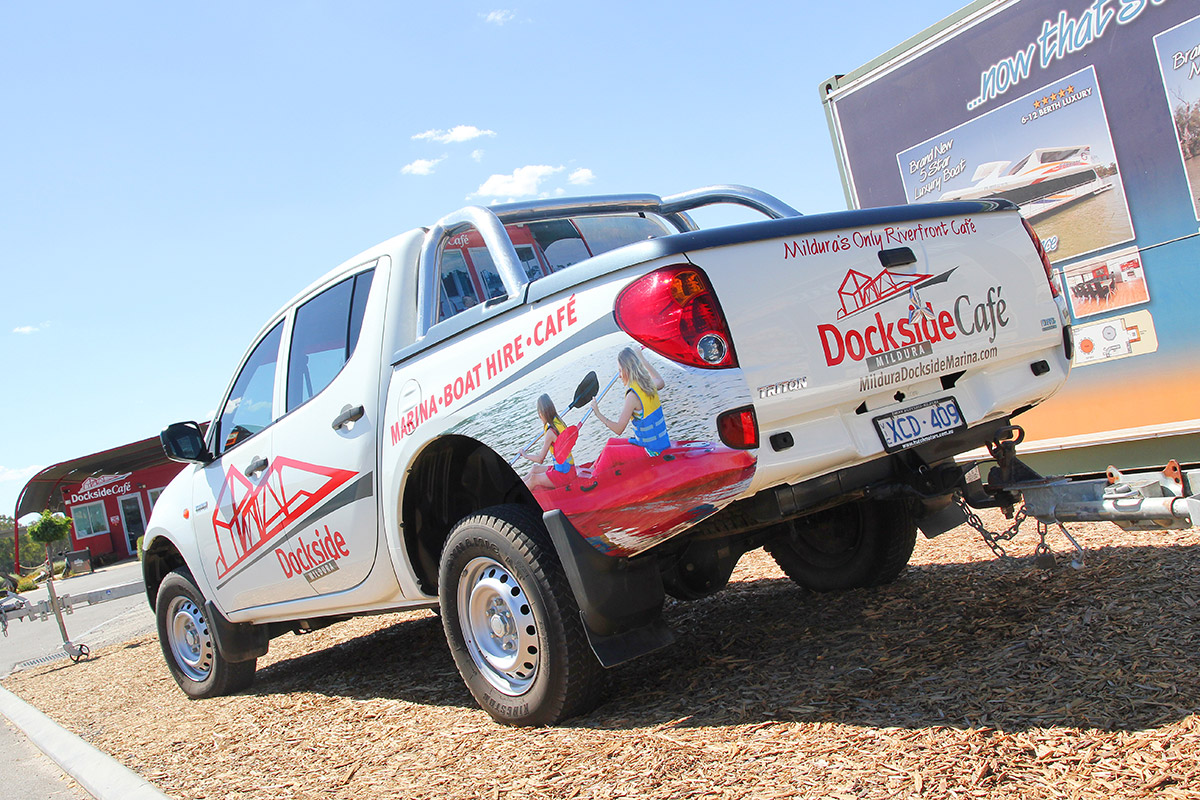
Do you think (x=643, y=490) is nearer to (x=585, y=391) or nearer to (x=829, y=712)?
(x=585, y=391)

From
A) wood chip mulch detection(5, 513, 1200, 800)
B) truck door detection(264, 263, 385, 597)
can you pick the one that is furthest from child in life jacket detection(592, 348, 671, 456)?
truck door detection(264, 263, 385, 597)

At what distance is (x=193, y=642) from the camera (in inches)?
229

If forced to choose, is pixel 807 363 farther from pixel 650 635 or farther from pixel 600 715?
pixel 600 715

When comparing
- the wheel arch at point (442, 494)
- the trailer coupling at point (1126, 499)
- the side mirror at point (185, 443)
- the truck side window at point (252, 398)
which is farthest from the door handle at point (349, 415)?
the trailer coupling at point (1126, 499)

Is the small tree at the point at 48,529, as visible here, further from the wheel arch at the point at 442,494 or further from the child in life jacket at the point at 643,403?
the child in life jacket at the point at 643,403

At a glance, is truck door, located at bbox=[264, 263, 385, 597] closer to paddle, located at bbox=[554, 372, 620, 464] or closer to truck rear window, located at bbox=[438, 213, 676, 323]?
truck rear window, located at bbox=[438, 213, 676, 323]

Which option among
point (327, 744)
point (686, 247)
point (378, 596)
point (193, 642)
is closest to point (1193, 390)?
point (686, 247)

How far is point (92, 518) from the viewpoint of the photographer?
37.7 metres

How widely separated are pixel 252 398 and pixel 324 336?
2.81 feet

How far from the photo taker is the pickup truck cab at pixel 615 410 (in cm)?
285

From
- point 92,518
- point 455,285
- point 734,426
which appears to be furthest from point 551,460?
point 92,518

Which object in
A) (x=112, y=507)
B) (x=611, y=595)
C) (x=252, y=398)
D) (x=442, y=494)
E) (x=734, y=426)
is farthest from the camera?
(x=112, y=507)

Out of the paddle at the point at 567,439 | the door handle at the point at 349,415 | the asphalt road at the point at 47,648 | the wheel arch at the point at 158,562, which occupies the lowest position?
the asphalt road at the point at 47,648

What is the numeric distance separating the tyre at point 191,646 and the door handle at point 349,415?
→ 2.10 m
